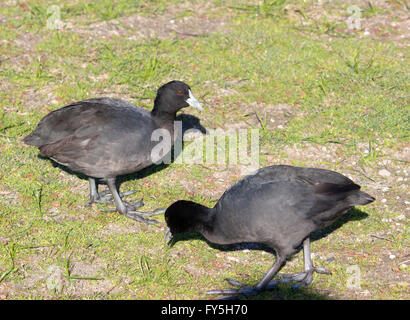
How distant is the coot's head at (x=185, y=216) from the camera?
4676 mm

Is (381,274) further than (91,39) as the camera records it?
No

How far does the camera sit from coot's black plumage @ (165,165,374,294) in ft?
14.2

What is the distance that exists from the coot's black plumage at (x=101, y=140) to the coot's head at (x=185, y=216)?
24.8 inches

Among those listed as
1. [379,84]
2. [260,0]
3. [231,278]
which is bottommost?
[231,278]

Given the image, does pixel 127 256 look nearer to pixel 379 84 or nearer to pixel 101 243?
pixel 101 243

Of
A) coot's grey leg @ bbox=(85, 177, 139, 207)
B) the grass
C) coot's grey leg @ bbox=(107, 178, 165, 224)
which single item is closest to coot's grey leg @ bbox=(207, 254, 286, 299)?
the grass

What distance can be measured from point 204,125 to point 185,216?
2194mm

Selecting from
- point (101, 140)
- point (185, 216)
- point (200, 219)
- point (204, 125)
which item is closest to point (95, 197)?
point (101, 140)

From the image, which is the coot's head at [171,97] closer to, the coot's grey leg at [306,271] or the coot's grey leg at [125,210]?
the coot's grey leg at [125,210]

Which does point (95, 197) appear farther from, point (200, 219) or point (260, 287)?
point (260, 287)

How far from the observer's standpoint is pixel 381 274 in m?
4.64

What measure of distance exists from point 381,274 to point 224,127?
2764 millimetres

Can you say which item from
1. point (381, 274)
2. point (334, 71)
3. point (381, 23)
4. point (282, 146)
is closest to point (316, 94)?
point (334, 71)

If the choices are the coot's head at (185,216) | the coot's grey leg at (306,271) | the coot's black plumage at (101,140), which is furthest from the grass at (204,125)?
the coot's black plumage at (101,140)
